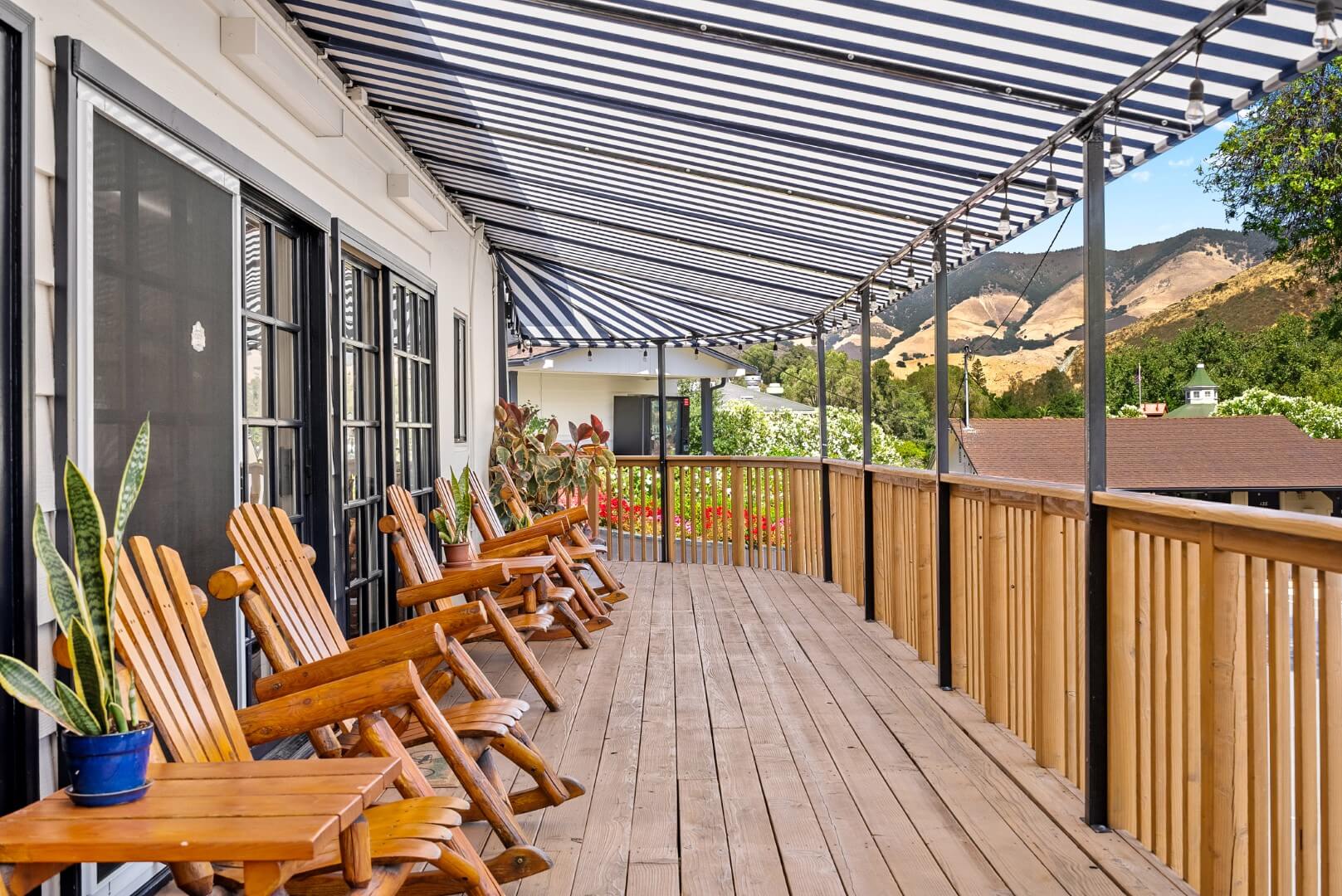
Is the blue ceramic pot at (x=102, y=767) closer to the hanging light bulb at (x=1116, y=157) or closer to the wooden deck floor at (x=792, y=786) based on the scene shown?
the wooden deck floor at (x=792, y=786)

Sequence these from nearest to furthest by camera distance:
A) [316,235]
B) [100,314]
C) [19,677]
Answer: [19,677]
[100,314]
[316,235]

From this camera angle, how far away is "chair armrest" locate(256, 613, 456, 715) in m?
2.59

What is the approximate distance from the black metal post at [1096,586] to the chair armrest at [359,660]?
1.83m

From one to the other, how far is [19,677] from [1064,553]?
2861 millimetres

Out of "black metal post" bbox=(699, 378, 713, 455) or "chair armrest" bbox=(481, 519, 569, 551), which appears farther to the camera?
"black metal post" bbox=(699, 378, 713, 455)

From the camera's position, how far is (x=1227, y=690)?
238 cm

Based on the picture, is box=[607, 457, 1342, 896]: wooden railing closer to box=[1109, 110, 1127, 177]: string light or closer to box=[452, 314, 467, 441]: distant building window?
box=[1109, 110, 1127, 177]: string light

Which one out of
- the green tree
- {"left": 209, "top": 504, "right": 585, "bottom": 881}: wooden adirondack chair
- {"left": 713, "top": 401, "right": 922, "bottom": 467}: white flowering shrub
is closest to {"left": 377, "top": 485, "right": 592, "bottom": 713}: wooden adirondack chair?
{"left": 209, "top": 504, "right": 585, "bottom": 881}: wooden adirondack chair

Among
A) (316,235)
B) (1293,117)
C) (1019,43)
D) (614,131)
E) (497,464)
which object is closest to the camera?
(1019,43)

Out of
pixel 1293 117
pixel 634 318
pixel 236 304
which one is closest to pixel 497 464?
pixel 634 318

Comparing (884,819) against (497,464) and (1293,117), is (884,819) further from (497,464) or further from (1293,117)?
(1293,117)

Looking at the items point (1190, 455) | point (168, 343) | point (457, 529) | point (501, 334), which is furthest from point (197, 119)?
point (1190, 455)

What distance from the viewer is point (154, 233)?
108 inches

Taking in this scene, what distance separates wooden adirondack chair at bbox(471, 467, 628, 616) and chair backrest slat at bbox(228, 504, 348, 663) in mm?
2344
